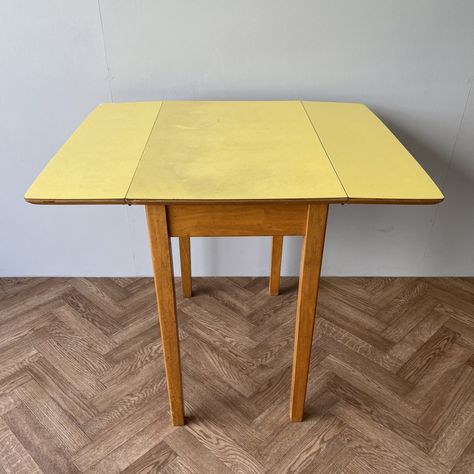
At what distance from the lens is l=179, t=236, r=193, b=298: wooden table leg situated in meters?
1.66

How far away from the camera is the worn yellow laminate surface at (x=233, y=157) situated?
0.92 meters

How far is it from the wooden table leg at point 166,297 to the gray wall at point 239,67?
0.76 meters

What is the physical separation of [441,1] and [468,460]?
145 cm

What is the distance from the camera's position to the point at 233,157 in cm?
107

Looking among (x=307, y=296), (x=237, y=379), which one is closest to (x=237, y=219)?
(x=307, y=296)

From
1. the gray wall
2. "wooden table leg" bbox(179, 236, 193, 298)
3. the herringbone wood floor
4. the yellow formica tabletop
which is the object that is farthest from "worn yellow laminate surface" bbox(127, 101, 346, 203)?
the herringbone wood floor

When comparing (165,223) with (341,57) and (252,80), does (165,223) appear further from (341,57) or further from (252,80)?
(341,57)

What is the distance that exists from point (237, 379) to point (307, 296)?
0.56 meters

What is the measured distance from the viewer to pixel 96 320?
68.4 inches

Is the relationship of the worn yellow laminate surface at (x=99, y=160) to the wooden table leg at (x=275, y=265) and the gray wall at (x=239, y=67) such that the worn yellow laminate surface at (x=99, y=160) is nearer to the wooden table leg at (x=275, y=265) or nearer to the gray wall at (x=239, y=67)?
the gray wall at (x=239, y=67)

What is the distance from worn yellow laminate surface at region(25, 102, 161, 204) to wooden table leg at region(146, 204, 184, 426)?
0.11 metres

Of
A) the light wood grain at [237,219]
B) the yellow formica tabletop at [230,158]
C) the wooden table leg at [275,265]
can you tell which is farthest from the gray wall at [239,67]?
the light wood grain at [237,219]

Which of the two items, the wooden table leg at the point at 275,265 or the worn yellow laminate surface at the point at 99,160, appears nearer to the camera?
the worn yellow laminate surface at the point at 99,160

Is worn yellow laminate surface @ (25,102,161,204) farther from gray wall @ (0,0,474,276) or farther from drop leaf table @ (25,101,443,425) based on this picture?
gray wall @ (0,0,474,276)
